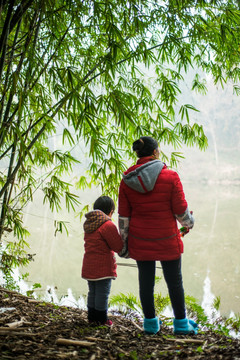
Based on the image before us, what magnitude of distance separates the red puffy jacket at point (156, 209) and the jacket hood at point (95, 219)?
0.86 feet

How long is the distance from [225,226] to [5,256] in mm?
9795

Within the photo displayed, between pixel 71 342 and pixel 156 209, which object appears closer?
pixel 71 342

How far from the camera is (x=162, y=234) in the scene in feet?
5.46

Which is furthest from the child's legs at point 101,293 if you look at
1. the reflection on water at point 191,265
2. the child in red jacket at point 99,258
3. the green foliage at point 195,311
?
the reflection on water at point 191,265

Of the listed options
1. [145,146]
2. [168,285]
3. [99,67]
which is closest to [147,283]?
[168,285]

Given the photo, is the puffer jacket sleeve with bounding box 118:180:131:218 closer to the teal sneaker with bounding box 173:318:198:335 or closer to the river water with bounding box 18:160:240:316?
the teal sneaker with bounding box 173:318:198:335

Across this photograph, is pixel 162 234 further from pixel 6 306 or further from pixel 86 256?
pixel 6 306

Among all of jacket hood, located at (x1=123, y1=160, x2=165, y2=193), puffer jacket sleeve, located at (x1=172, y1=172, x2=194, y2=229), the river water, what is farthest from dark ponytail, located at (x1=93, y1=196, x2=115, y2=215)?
the river water

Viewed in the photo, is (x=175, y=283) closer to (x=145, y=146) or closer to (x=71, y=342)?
(x=71, y=342)

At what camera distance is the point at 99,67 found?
2.34 metres

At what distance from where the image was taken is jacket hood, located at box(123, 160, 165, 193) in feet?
5.41

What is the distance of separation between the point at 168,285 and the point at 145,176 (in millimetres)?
582

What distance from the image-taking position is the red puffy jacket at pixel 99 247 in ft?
6.16

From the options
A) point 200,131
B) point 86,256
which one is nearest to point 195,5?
point 200,131
